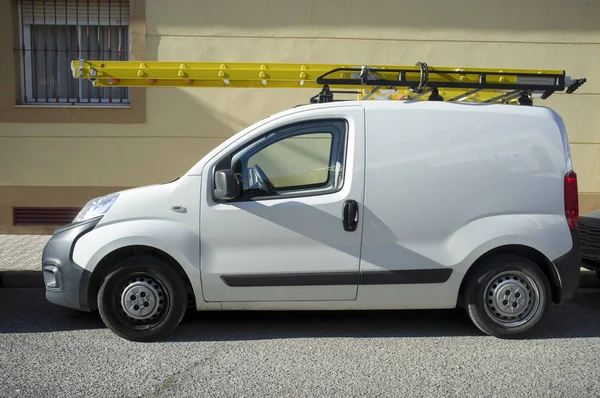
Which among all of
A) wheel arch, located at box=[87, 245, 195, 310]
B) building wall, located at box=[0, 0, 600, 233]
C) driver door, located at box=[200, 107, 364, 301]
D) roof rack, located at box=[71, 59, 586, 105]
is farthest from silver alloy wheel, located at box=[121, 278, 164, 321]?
building wall, located at box=[0, 0, 600, 233]

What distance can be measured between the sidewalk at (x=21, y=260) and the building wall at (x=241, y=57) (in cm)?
48

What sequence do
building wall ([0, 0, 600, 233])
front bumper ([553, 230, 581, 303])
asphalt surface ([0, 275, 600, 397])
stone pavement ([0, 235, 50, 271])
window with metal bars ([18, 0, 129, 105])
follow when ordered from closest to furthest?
asphalt surface ([0, 275, 600, 397])
front bumper ([553, 230, 581, 303])
stone pavement ([0, 235, 50, 271])
building wall ([0, 0, 600, 233])
window with metal bars ([18, 0, 129, 105])

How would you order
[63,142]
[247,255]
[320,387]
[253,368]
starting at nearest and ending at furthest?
[320,387], [253,368], [247,255], [63,142]

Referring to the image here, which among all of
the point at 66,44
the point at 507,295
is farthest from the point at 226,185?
the point at 66,44

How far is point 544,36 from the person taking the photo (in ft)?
29.3

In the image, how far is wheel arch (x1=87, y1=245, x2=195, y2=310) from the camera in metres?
4.71

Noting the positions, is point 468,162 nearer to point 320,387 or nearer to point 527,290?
point 527,290

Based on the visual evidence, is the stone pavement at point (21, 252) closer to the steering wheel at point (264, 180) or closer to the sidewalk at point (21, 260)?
the sidewalk at point (21, 260)

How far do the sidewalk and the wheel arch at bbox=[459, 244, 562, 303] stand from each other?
447cm

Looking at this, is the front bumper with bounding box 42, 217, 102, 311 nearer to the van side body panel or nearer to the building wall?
the van side body panel

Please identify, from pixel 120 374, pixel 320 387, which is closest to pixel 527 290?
pixel 320 387

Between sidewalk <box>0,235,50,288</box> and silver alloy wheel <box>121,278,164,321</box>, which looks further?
sidewalk <box>0,235,50,288</box>

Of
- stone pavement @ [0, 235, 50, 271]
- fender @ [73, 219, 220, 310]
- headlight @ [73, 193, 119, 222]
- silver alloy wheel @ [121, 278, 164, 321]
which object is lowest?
stone pavement @ [0, 235, 50, 271]

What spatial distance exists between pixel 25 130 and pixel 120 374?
5907 millimetres
